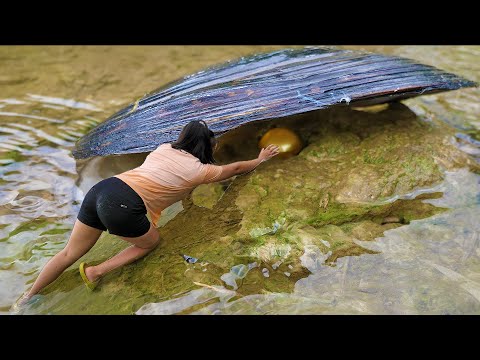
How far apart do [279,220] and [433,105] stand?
2957mm

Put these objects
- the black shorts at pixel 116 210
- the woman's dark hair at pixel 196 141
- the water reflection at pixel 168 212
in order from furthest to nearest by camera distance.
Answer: the woman's dark hair at pixel 196 141, the black shorts at pixel 116 210, the water reflection at pixel 168 212

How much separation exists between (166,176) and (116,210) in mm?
408

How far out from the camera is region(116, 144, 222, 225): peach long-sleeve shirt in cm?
A: 299

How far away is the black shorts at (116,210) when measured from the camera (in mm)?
2842

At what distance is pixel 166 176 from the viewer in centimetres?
307

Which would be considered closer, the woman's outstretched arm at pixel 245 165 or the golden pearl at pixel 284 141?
the woman's outstretched arm at pixel 245 165

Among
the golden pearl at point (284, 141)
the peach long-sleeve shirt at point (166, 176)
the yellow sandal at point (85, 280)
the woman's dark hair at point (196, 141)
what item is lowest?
the yellow sandal at point (85, 280)

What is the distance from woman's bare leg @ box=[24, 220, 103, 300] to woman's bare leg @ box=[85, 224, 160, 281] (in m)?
0.18

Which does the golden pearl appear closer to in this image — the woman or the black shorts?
the woman

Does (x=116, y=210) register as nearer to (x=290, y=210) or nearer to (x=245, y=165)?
(x=245, y=165)

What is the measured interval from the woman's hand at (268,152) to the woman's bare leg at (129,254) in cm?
101

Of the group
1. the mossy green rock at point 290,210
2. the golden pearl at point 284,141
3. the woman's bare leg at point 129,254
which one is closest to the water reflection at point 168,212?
the mossy green rock at point 290,210

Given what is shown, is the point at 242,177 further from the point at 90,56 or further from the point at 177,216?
the point at 90,56

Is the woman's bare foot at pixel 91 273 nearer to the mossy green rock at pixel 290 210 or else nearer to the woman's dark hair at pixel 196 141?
the mossy green rock at pixel 290 210
